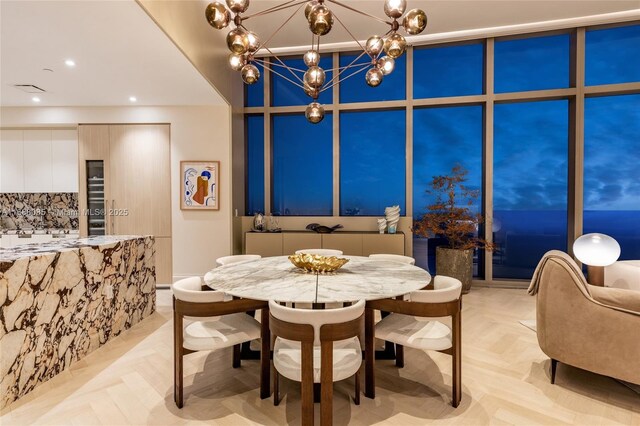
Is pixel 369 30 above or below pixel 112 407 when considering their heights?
above

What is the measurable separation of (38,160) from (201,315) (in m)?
4.84

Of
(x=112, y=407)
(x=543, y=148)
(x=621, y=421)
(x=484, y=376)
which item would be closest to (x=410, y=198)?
(x=543, y=148)

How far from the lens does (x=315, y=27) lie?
188 centimetres

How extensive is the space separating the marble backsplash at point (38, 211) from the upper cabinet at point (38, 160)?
0.55 feet

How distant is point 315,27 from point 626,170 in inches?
215

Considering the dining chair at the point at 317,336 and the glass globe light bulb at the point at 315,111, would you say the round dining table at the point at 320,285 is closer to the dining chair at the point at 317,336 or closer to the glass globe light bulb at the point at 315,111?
the dining chair at the point at 317,336

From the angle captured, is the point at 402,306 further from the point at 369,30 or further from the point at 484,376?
the point at 369,30

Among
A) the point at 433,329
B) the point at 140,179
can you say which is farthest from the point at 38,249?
the point at 433,329

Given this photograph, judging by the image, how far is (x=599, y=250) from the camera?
2.44 metres

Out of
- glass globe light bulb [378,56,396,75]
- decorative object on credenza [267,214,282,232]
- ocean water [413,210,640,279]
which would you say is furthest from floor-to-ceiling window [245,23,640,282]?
glass globe light bulb [378,56,396,75]

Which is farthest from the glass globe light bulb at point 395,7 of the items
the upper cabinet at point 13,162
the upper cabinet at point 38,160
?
the upper cabinet at point 13,162

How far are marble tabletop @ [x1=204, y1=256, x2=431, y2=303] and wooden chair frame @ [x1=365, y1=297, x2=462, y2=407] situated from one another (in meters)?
0.10

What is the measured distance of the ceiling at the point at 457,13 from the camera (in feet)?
12.7

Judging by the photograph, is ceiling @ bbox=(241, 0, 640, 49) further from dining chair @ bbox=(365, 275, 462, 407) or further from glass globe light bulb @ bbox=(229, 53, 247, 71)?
dining chair @ bbox=(365, 275, 462, 407)
